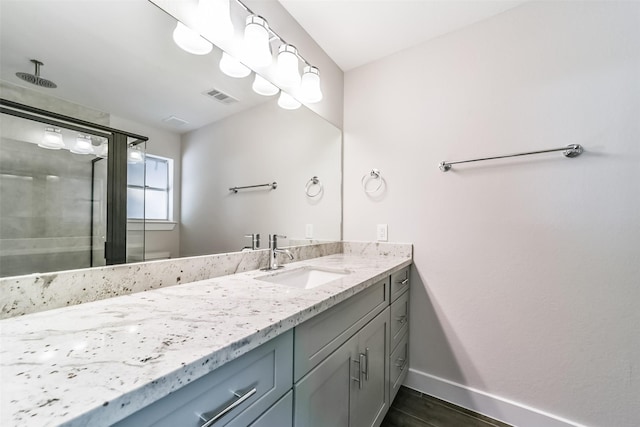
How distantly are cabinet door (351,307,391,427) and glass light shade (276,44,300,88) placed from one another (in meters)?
1.34

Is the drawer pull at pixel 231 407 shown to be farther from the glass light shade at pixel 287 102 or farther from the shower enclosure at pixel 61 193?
the glass light shade at pixel 287 102

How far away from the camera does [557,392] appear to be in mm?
1241

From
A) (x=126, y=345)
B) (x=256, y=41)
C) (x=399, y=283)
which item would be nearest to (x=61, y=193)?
(x=126, y=345)

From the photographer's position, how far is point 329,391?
0.84 m

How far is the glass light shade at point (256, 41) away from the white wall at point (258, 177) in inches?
9.1

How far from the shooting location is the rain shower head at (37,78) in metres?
0.65

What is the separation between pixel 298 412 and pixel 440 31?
2069 mm

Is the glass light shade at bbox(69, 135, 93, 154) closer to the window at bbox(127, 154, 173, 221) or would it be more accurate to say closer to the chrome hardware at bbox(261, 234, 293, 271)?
the window at bbox(127, 154, 173, 221)

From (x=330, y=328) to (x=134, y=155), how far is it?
34.7 inches

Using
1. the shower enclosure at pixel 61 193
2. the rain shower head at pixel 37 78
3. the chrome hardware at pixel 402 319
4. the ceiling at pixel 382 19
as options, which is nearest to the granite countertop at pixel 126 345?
the shower enclosure at pixel 61 193

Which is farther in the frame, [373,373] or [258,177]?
[258,177]

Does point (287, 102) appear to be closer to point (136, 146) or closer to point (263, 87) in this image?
point (263, 87)

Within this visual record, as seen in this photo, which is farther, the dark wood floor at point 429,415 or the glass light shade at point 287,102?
the glass light shade at point 287,102

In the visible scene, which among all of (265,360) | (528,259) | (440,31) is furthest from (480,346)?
(440,31)
